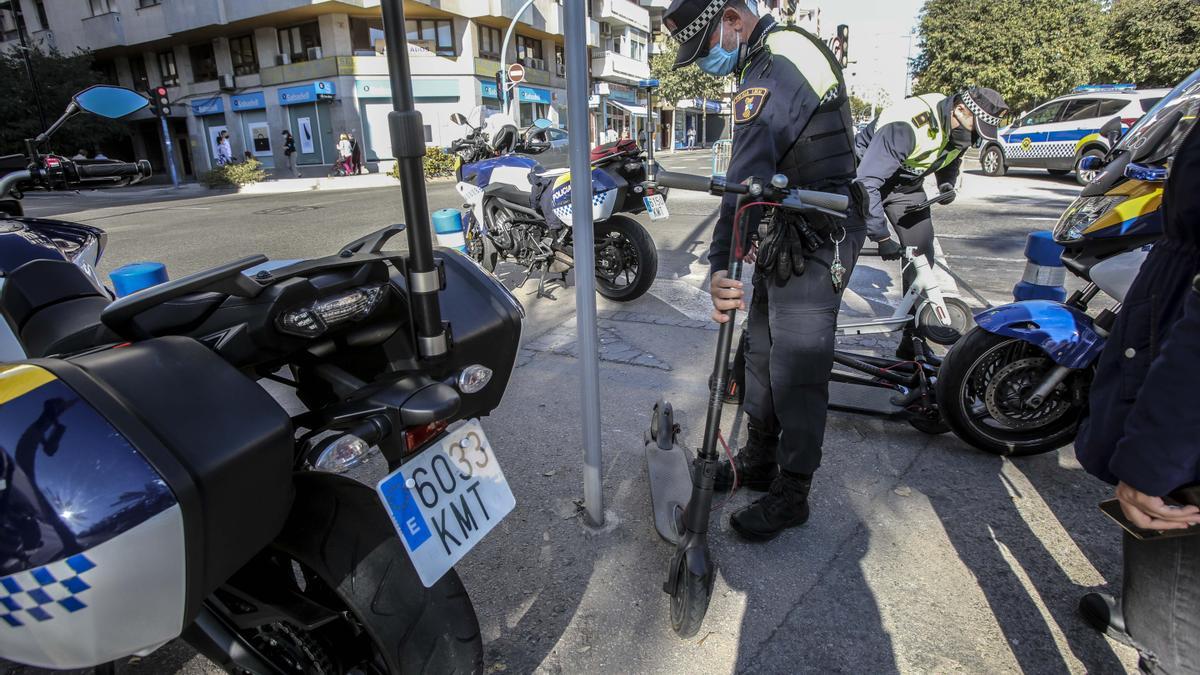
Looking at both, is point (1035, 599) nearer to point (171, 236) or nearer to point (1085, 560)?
point (1085, 560)

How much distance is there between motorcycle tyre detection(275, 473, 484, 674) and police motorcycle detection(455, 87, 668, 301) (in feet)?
12.9

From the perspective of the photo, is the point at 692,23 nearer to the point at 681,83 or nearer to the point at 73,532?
the point at 73,532

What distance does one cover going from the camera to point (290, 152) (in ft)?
89.1

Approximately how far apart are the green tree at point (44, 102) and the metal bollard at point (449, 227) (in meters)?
26.9

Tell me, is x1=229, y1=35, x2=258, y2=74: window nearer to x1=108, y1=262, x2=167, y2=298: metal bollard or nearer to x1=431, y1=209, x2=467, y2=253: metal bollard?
x1=431, y1=209, x2=467, y2=253: metal bollard

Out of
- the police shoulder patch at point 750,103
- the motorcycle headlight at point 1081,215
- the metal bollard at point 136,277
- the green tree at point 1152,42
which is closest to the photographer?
the police shoulder patch at point 750,103

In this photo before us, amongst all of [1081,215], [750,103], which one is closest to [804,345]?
[750,103]

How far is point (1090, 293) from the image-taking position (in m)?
2.87

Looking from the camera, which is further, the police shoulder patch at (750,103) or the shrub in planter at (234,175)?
the shrub in planter at (234,175)

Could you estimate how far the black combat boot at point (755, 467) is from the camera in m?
2.73

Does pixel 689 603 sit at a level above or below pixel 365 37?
below

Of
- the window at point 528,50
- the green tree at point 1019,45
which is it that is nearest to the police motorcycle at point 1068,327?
the green tree at point 1019,45

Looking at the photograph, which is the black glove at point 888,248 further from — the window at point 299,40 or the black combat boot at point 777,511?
the window at point 299,40

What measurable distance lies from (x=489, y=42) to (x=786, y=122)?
111 ft
